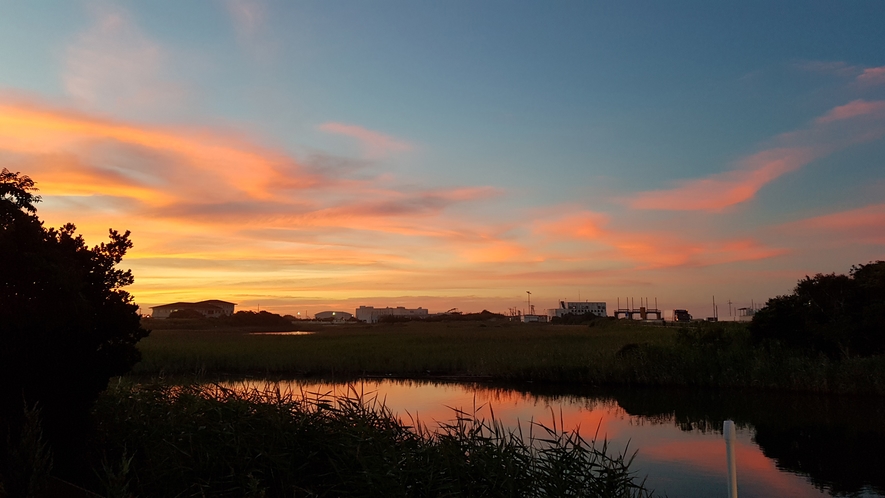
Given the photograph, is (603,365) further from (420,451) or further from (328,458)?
(328,458)

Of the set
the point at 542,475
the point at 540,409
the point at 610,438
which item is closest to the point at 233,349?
the point at 540,409

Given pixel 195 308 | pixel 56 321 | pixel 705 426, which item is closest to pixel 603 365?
pixel 705 426

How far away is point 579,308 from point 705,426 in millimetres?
145089

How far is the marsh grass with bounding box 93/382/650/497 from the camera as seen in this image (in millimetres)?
7660

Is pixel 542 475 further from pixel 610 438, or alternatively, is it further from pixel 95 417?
pixel 610 438

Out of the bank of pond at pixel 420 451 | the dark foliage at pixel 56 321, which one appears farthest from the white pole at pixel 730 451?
the dark foliage at pixel 56 321

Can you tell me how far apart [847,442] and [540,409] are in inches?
332

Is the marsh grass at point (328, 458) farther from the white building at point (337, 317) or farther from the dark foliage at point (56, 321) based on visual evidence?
the white building at point (337, 317)

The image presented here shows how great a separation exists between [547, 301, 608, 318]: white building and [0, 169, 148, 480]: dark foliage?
13899cm

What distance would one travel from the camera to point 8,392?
860 centimetres

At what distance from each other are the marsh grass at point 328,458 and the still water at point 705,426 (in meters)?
0.65

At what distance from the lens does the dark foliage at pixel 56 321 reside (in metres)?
8.77

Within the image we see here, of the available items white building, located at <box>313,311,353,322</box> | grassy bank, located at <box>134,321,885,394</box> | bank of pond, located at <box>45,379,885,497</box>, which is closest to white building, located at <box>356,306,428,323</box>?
white building, located at <box>313,311,353,322</box>

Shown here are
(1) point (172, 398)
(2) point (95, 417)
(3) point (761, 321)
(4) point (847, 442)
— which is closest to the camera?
(2) point (95, 417)
